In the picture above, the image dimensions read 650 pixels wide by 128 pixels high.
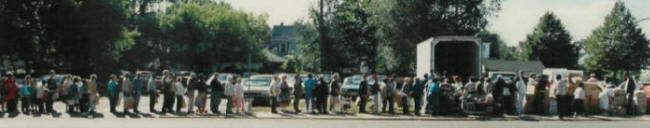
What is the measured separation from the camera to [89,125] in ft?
64.8

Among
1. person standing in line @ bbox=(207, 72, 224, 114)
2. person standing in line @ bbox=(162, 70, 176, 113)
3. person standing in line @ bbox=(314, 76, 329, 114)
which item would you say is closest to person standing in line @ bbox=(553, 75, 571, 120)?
person standing in line @ bbox=(314, 76, 329, 114)

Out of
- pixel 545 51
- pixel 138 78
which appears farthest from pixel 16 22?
pixel 545 51

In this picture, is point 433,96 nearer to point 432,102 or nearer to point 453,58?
point 432,102

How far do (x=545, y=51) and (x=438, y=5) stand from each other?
31.9 m

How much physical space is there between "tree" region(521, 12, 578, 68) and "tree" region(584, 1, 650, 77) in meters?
2.17

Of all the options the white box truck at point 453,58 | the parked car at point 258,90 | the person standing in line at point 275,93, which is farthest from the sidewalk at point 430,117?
the white box truck at point 453,58

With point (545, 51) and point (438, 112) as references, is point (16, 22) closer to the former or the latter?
point (438, 112)

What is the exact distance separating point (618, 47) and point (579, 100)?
54.4 meters

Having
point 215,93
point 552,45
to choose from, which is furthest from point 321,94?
point 552,45

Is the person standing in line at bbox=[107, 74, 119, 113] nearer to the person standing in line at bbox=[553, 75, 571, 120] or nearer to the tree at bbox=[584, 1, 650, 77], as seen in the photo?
the person standing in line at bbox=[553, 75, 571, 120]

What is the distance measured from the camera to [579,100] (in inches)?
997

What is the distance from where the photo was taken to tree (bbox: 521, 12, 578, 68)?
8056 centimetres

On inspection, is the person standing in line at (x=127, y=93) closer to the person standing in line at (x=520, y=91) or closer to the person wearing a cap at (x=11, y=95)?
the person wearing a cap at (x=11, y=95)

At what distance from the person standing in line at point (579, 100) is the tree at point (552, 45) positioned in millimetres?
56406
